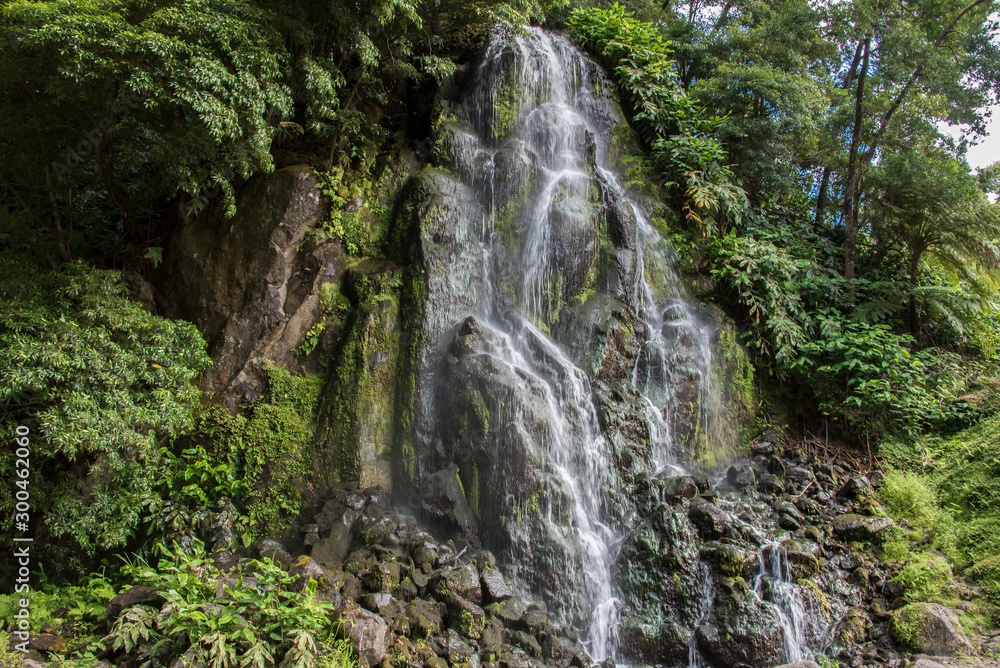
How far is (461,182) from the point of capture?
9469 millimetres

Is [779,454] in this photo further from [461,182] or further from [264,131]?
[264,131]

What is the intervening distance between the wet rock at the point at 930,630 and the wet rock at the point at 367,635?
5576 mm

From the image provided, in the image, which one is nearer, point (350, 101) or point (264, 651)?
point (264, 651)

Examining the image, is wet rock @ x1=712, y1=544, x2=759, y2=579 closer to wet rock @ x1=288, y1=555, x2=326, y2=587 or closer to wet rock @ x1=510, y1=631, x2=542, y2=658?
wet rock @ x1=510, y1=631, x2=542, y2=658

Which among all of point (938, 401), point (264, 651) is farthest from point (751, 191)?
point (264, 651)

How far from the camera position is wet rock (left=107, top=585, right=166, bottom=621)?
497cm

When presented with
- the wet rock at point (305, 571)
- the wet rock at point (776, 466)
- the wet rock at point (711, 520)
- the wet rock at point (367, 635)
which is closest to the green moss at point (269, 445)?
the wet rock at point (305, 571)

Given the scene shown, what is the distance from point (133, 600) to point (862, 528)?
8.26 m

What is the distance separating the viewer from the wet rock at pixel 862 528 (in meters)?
7.15

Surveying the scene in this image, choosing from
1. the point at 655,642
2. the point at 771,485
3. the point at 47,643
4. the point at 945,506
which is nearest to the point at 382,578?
the point at 47,643

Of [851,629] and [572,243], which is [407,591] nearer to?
[851,629]

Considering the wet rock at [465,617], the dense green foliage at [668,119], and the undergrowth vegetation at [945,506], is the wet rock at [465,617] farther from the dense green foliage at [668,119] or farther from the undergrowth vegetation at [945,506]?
the dense green foliage at [668,119]

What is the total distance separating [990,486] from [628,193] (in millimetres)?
7069

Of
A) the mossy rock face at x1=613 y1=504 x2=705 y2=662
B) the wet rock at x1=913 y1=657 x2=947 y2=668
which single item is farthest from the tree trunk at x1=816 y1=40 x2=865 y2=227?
the wet rock at x1=913 y1=657 x2=947 y2=668
